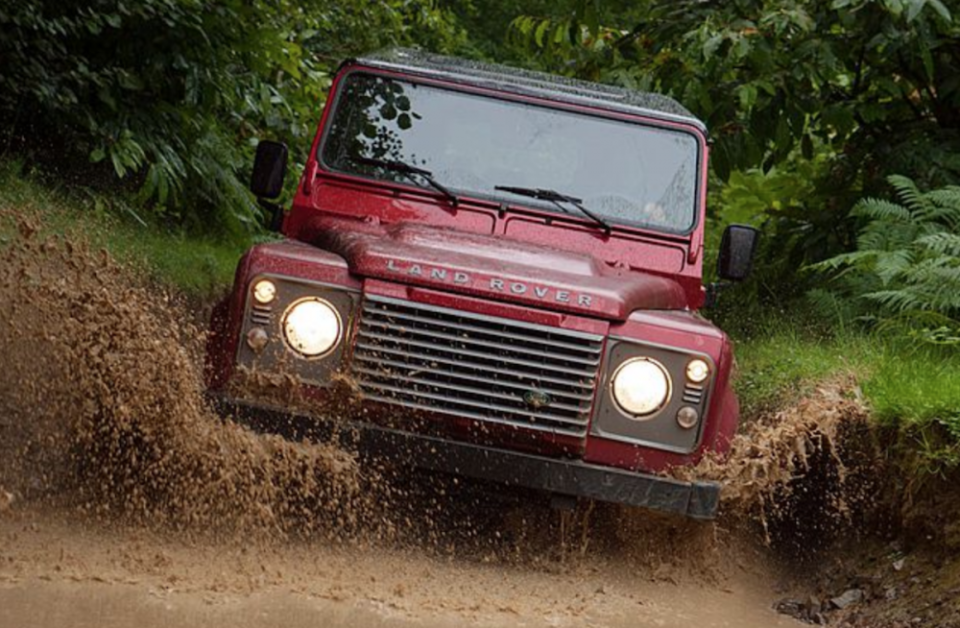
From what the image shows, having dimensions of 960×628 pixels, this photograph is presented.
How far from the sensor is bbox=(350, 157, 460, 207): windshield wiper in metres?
6.33

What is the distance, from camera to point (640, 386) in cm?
541

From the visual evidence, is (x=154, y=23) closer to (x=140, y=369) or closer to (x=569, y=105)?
(x=569, y=105)

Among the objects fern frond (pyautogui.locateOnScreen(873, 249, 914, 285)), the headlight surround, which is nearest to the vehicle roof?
fern frond (pyautogui.locateOnScreen(873, 249, 914, 285))

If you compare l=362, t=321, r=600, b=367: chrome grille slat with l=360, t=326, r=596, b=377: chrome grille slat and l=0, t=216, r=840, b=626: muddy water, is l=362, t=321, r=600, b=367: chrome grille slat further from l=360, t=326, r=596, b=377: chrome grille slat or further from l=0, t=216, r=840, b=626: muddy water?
l=0, t=216, r=840, b=626: muddy water

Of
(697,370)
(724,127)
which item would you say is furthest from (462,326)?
(724,127)

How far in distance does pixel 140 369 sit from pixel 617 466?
1.65 m

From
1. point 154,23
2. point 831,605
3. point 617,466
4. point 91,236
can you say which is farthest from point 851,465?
point 154,23

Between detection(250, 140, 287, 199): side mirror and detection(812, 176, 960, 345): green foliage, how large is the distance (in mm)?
3027

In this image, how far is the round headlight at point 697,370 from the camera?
5.40 metres

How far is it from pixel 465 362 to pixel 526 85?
1937 millimetres

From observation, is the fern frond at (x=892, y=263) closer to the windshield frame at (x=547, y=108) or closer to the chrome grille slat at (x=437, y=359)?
the windshield frame at (x=547, y=108)

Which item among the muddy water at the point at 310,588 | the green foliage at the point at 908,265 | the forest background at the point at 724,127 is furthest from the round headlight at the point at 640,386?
the green foliage at the point at 908,265

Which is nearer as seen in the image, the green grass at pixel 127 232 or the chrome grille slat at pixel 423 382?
the chrome grille slat at pixel 423 382

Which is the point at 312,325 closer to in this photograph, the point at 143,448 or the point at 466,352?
the point at 466,352
